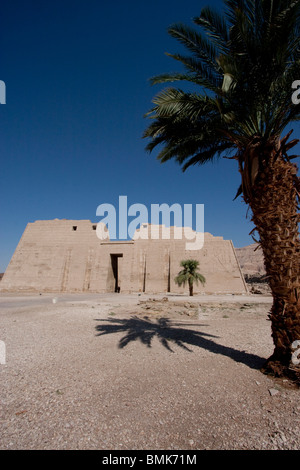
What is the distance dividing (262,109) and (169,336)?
5.36 metres

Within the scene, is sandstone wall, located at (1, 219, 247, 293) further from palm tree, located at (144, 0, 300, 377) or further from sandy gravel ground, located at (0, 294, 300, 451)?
palm tree, located at (144, 0, 300, 377)

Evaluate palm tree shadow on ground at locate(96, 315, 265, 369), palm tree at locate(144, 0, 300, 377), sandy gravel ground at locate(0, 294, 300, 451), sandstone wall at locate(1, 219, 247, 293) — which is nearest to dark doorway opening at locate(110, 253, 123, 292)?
sandstone wall at locate(1, 219, 247, 293)

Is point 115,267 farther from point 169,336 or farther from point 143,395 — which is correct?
point 143,395

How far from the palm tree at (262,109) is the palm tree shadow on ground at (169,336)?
862 mm

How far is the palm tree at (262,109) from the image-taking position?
3512 mm

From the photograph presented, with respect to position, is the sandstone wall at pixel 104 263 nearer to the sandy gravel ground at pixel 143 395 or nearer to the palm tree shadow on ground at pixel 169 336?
the palm tree shadow on ground at pixel 169 336

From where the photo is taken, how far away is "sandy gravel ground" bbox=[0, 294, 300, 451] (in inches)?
84.0

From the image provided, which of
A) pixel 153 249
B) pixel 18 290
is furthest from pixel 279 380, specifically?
pixel 18 290

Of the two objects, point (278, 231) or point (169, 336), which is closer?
point (278, 231)

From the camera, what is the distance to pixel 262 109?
4172 mm

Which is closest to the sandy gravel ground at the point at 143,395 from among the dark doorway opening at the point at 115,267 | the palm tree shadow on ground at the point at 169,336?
the palm tree shadow on ground at the point at 169,336

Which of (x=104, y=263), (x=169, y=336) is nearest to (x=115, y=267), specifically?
(x=104, y=263)

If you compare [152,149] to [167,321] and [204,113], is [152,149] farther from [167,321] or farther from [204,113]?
[167,321]

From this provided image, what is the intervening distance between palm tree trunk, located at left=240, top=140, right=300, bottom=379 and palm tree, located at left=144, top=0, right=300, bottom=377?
0.04 ft
